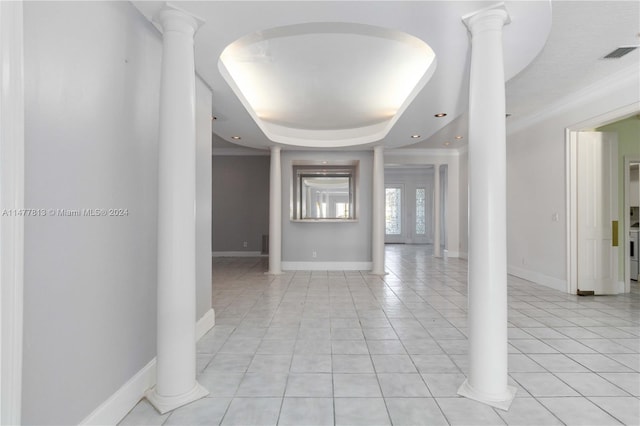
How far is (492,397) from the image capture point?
1991 millimetres

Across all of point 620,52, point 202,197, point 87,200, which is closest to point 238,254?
point 202,197

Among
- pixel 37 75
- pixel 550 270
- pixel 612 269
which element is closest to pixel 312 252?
→ pixel 550 270

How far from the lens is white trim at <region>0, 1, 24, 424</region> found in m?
1.16

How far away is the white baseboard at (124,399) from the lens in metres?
1.69

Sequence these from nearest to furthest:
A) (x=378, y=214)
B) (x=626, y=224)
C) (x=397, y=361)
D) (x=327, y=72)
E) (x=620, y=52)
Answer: (x=397, y=361)
(x=620, y=52)
(x=327, y=72)
(x=626, y=224)
(x=378, y=214)

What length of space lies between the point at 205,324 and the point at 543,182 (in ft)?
→ 17.2

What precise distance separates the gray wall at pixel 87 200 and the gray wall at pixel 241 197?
6.52 m

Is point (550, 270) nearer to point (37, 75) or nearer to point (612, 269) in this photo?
point (612, 269)

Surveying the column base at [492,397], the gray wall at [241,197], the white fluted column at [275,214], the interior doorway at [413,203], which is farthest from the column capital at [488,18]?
the interior doorway at [413,203]

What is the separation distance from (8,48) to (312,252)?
239 inches

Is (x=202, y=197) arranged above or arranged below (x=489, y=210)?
above

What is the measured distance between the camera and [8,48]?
1.18m

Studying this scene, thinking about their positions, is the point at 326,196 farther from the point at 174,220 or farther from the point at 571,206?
the point at 174,220

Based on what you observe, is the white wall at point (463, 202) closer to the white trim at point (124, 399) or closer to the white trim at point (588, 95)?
the white trim at point (588, 95)
